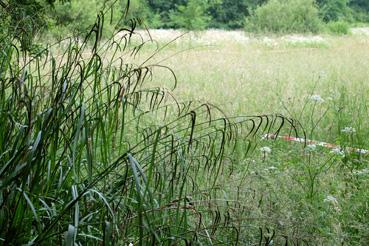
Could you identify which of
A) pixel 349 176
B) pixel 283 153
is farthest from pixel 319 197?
pixel 283 153

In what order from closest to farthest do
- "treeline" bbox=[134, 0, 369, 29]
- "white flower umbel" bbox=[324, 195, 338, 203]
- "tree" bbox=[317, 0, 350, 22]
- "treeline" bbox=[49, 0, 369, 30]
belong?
"white flower umbel" bbox=[324, 195, 338, 203]
"treeline" bbox=[49, 0, 369, 30]
"treeline" bbox=[134, 0, 369, 29]
"tree" bbox=[317, 0, 350, 22]

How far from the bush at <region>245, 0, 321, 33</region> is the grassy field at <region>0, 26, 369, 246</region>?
62.6 feet

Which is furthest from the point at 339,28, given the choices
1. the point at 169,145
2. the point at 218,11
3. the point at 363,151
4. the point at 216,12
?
the point at 169,145

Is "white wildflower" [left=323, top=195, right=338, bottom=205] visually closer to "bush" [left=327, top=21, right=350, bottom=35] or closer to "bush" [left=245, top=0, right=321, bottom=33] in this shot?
"bush" [left=245, top=0, right=321, bottom=33]

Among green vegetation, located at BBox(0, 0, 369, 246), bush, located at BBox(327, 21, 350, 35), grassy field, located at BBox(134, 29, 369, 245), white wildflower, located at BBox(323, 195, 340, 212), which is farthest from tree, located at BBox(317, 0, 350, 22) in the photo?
white wildflower, located at BBox(323, 195, 340, 212)

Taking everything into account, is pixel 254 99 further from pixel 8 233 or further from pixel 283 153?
pixel 8 233

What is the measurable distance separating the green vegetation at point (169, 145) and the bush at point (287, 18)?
17.4 m

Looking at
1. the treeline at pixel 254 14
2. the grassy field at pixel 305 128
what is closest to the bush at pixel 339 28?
the treeline at pixel 254 14

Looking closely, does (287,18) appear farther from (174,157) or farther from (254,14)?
(174,157)

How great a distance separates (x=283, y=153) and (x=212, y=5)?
101ft

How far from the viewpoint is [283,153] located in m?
3.70

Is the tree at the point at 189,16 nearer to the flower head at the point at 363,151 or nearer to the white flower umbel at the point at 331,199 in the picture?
the flower head at the point at 363,151

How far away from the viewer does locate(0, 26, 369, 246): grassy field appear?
1489 mm

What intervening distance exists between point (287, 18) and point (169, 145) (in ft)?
86.8
